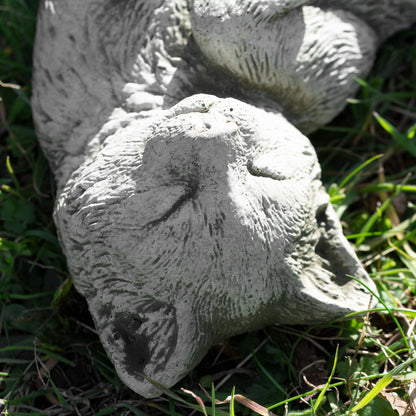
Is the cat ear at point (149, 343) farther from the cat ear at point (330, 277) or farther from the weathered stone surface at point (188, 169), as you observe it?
the cat ear at point (330, 277)

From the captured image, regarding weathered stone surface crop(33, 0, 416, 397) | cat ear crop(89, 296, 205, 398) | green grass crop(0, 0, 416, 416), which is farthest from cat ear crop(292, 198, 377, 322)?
cat ear crop(89, 296, 205, 398)

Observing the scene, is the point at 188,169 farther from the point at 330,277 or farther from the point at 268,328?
the point at 268,328

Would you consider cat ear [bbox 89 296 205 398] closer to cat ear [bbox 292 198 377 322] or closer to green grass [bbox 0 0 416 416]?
green grass [bbox 0 0 416 416]

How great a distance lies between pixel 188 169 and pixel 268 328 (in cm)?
73

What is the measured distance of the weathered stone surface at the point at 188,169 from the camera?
1.28 m

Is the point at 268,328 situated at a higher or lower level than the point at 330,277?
lower

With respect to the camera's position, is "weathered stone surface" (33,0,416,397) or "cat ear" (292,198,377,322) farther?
"cat ear" (292,198,377,322)

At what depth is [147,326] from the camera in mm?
1347

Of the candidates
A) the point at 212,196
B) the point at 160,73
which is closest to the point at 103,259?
the point at 212,196

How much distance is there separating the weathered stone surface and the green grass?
0.69 feet

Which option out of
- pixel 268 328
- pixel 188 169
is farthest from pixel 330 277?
pixel 188 169

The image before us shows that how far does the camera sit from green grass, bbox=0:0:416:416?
1.59m

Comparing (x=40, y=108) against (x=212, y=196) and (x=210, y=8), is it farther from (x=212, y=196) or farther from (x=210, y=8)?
(x=212, y=196)

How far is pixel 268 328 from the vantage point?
1742 millimetres
